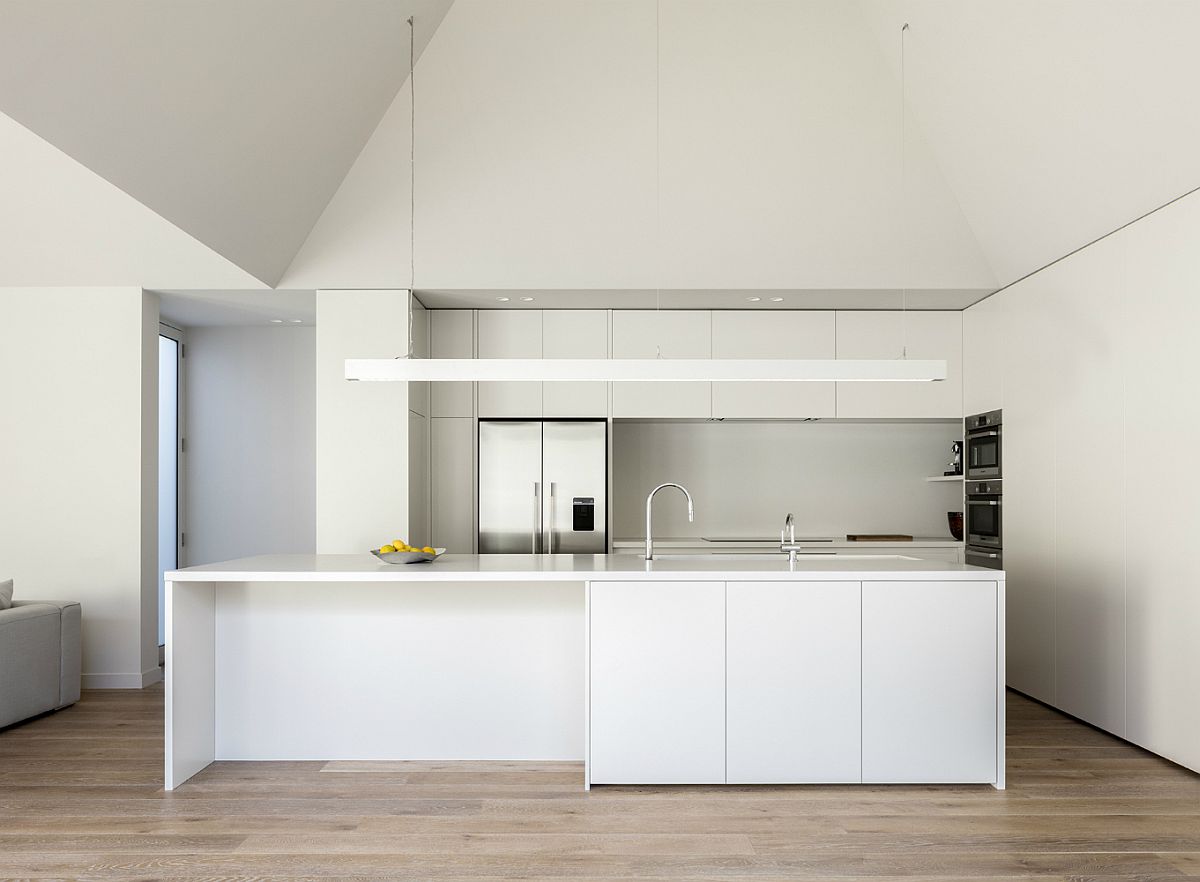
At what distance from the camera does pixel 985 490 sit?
5.94 m

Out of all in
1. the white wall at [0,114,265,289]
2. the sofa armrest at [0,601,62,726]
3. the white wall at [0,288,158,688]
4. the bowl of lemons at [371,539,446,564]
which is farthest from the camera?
the white wall at [0,288,158,688]

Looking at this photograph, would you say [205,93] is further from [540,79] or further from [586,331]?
[586,331]

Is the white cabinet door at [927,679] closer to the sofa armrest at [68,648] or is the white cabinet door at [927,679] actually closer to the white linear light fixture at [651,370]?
the white linear light fixture at [651,370]

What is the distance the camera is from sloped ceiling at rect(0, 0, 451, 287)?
313cm

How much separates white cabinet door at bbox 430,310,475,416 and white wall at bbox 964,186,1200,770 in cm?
331

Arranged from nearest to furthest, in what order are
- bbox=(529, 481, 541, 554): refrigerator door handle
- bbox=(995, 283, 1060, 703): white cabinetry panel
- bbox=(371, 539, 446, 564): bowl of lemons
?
1. bbox=(371, 539, 446, 564): bowl of lemons
2. bbox=(995, 283, 1060, 703): white cabinetry panel
3. bbox=(529, 481, 541, 554): refrigerator door handle

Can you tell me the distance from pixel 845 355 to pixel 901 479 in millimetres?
1314

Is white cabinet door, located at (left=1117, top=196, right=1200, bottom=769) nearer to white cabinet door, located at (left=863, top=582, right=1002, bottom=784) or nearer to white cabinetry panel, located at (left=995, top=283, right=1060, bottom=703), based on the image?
white cabinetry panel, located at (left=995, top=283, right=1060, bottom=703)

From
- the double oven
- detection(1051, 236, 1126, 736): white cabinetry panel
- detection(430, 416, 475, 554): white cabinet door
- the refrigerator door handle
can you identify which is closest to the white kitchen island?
detection(1051, 236, 1126, 736): white cabinetry panel

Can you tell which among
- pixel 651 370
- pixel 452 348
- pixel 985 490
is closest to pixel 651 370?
pixel 651 370

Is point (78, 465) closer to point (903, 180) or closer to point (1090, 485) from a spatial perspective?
point (903, 180)

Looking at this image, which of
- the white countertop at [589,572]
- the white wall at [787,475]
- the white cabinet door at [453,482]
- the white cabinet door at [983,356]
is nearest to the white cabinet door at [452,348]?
the white cabinet door at [453,482]

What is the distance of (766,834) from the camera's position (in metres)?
3.31

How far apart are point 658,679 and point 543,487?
251 centimetres
